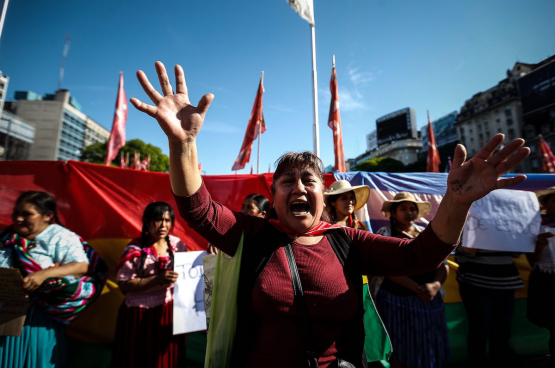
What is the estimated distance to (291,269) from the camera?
1319 mm

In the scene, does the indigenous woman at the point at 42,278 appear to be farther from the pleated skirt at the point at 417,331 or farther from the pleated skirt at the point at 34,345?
the pleated skirt at the point at 417,331

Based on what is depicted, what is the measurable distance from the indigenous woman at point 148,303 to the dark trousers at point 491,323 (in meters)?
3.39

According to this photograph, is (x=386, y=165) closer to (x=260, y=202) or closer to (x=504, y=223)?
(x=504, y=223)

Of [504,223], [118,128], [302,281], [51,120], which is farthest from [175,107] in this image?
[51,120]

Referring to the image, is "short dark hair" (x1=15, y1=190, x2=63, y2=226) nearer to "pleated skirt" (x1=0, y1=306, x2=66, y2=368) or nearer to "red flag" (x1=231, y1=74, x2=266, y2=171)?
"pleated skirt" (x1=0, y1=306, x2=66, y2=368)

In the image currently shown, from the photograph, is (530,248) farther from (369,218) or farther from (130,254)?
(130,254)

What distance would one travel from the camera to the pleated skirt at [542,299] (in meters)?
3.23

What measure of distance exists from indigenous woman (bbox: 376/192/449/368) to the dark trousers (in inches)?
21.9

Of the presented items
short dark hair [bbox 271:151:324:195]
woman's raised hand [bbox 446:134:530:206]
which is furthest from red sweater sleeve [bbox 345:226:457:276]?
short dark hair [bbox 271:151:324:195]

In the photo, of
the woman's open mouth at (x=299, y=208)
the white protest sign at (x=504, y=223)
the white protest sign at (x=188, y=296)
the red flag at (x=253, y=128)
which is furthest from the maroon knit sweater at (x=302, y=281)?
the red flag at (x=253, y=128)

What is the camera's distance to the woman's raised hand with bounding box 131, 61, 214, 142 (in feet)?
3.93

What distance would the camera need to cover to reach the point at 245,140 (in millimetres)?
9000

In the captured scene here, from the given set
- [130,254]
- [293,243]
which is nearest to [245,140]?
[130,254]

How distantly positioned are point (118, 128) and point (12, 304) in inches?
340
